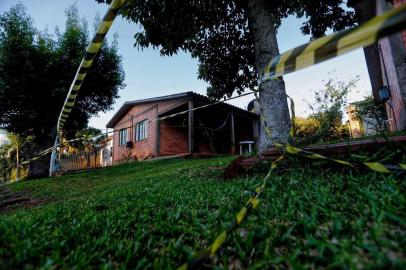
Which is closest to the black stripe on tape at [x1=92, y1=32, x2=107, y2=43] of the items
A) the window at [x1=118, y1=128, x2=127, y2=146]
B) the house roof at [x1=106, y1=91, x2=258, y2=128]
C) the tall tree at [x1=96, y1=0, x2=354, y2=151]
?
the tall tree at [x1=96, y1=0, x2=354, y2=151]

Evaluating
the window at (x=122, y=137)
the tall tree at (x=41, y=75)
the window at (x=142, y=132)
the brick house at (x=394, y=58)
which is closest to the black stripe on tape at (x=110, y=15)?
the brick house at (x=394, y=58)

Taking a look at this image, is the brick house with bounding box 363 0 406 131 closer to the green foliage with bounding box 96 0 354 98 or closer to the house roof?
the green foliage with bounding box 96 0 354 98

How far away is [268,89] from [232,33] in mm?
3488

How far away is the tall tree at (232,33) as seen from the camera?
11.2 ft

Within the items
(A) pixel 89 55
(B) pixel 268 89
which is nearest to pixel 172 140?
(B) pixel 268 89

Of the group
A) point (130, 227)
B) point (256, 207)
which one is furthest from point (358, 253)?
point (130, 227)

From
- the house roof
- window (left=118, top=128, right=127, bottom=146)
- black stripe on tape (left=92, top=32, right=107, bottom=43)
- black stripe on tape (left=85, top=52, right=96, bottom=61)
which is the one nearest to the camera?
black stripe on tape (left=92, top=32, right=107, bottom=43)

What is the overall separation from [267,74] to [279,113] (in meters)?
1.82

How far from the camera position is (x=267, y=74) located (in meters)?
1.62

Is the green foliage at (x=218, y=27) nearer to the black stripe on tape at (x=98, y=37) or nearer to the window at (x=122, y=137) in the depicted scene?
the black stripe on tape at (x=98, y=37)

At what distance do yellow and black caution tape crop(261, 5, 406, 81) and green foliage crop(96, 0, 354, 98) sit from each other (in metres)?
2.82

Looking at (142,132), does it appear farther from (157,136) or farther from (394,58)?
(394,58)

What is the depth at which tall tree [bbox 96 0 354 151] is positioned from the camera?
343cm

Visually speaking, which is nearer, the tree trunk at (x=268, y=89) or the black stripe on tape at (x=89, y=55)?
the black stripe on tape at (x=89, y=55)
